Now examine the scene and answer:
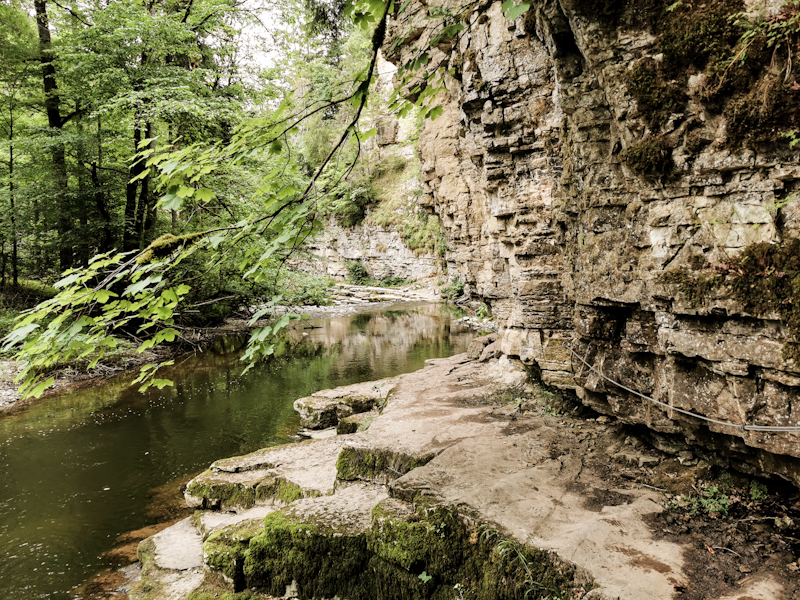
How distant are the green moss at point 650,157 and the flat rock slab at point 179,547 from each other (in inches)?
260

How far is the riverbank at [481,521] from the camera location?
3.20m

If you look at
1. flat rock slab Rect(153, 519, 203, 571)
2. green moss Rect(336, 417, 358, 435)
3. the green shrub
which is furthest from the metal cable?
the green shrub

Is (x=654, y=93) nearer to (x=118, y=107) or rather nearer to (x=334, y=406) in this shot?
(x=334, y=406)

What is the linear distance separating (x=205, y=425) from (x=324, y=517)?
656cm

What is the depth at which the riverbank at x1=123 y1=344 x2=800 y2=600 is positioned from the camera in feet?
10.5

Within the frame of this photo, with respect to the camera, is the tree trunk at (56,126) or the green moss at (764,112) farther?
the tree trunk at (56,126)

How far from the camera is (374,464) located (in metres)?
5.64

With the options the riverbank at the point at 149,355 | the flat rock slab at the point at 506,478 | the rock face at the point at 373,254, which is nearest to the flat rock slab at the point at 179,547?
the flat rock slab at the point at 506,478

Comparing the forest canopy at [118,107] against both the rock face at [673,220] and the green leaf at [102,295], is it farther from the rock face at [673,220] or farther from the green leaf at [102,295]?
the green leaf at [102,295]

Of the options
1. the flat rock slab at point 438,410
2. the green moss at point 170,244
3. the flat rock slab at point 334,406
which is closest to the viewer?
the green moss at point 170,244

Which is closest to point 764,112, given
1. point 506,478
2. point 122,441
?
point 506,478

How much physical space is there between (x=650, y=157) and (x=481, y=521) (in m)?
3.53

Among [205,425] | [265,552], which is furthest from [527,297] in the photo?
[205,425]

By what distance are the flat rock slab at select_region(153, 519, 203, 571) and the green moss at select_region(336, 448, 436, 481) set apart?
2061mm
